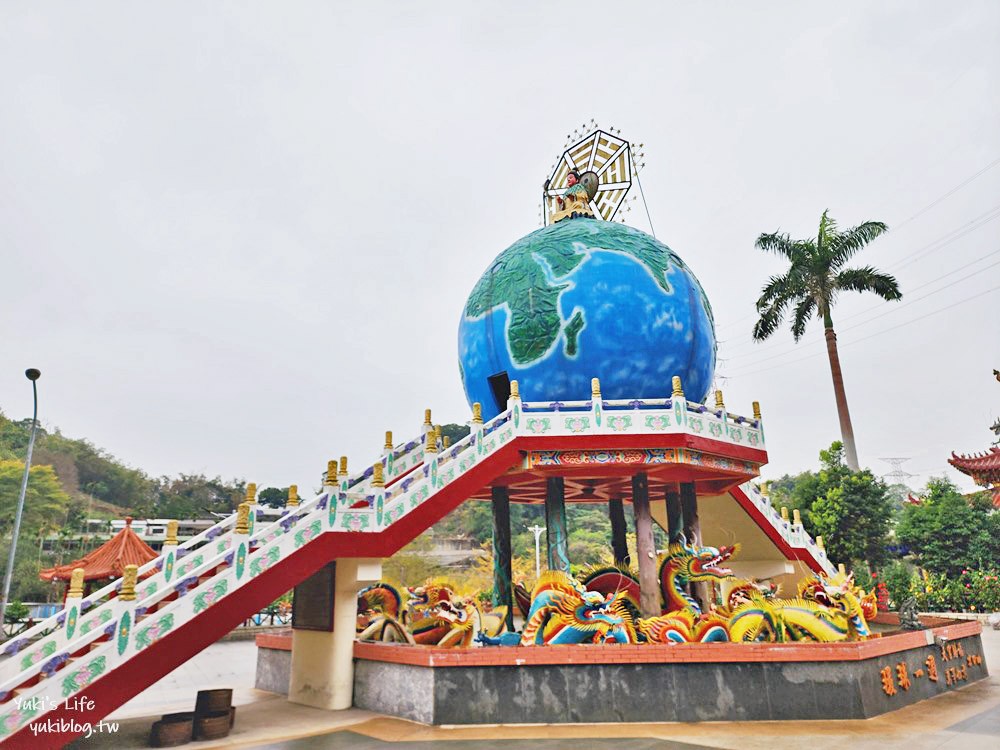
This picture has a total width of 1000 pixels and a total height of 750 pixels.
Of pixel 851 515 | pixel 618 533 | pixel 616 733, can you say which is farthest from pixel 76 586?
pixel 851 515

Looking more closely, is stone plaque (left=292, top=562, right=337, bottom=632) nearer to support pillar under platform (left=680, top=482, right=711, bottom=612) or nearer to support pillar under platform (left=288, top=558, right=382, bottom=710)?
support pillar under platform (left=288, top=558, right=382, bottom=710)

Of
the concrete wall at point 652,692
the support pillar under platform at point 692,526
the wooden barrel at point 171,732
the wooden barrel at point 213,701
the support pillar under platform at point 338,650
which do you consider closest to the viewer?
the wooden barrel at point 171,732

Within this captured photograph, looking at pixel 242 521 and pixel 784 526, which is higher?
pixel 784 526

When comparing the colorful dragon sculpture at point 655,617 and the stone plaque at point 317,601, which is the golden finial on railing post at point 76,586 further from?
the colorful dragon sculpture at point 655,617

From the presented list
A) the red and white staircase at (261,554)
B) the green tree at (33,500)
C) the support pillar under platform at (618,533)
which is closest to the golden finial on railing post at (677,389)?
the red and white staircase at (261,554)

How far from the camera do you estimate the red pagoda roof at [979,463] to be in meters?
28.8

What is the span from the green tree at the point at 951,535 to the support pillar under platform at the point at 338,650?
106ft

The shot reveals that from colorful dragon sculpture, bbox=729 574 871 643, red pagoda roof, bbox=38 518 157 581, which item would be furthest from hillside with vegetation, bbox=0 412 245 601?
colorful dragon sculpture, bbox=729 574 871 643

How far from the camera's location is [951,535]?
3253 cm

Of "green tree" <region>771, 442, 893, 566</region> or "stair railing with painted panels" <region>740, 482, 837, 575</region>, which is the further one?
"green tree" <region>771, 442, 893, 566</region>

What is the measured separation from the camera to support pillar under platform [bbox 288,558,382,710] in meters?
12.1

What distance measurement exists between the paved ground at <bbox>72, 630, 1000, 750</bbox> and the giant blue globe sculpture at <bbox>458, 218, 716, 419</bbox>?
6807mm

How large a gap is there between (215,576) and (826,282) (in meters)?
27.2

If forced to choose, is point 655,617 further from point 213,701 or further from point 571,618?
point 213,701
